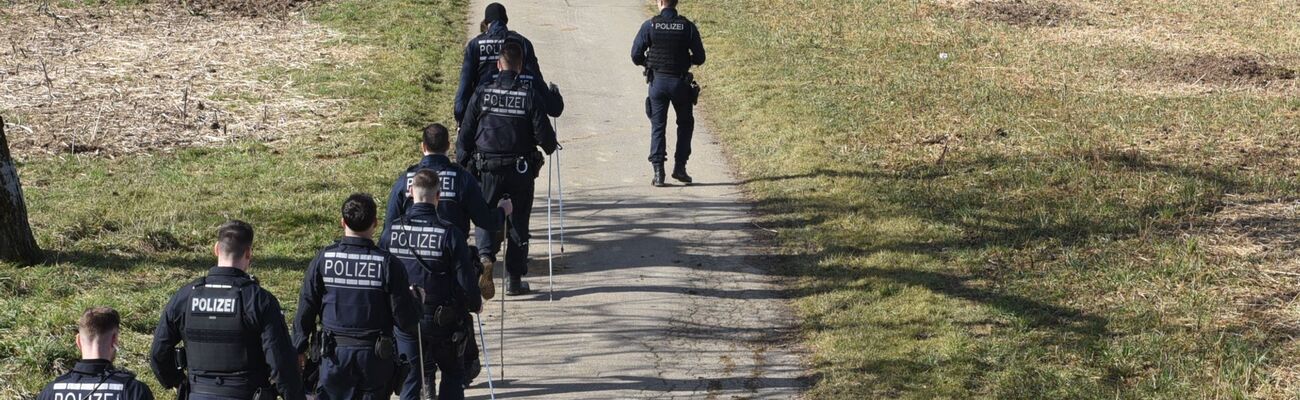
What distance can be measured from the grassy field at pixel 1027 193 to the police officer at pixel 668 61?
1.28 meters

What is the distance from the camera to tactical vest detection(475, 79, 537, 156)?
10055 millimetres

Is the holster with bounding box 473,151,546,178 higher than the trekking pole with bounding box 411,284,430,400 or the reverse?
higher

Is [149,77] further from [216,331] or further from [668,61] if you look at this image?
[216,331]

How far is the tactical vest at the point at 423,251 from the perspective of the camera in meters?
7.49

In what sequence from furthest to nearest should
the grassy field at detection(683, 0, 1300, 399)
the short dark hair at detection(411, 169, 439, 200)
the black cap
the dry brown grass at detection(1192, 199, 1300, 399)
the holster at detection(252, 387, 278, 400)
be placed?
the black cap, the grassy field at detection(683, 0, 1300, 399), the dry brown grass at detection(1192, 199, 1300, 399), the short dark hair at detection(411, 169, 439, 200), the holster at detection(252, 387, 278, 400)

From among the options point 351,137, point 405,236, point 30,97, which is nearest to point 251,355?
point 405,236

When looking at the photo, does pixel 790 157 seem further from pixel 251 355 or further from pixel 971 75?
pixel 251 355

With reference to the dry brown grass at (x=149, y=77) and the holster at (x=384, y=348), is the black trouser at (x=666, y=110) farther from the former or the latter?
the holster at (x=384, y=348)

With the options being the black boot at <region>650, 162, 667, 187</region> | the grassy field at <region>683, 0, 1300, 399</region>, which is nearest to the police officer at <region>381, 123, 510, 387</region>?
the grassy field at <region>683, 0, 1300, 399</region>

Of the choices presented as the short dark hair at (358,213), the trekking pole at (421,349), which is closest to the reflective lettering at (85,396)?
the short dark hair at (358,213)

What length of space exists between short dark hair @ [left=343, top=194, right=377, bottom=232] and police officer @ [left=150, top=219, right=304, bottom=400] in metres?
0.62

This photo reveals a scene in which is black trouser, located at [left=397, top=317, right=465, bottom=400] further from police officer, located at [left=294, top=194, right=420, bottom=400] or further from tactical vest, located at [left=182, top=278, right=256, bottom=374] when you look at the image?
tactical vest, located at [left=182, top=278, right=256, bottom=374]

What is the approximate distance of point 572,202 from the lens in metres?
13.3

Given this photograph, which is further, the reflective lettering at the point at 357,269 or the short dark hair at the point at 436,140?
the short dark hair at the point at 436,140
